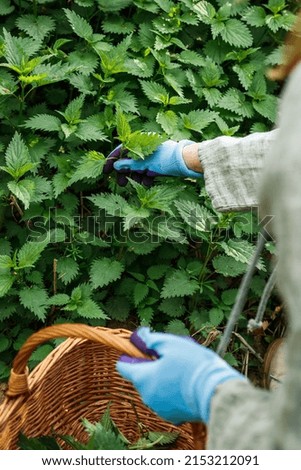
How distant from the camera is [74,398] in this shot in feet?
5.57

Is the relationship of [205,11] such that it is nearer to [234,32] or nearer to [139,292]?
[234,32]

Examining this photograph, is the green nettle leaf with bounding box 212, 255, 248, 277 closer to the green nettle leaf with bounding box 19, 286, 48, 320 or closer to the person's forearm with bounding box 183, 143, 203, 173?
the person's forearm with bounding box 183, 143, 203, 173

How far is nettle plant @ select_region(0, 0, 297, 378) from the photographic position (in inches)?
72.9

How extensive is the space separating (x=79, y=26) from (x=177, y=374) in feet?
4.46

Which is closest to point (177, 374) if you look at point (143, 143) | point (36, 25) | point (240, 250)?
point (143, 143)

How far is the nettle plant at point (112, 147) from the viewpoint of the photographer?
1.85 meters

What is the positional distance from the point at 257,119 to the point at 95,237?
0.75m

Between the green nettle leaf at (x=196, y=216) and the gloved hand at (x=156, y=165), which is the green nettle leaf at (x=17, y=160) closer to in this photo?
the gloved hand at (x=156, y=165)

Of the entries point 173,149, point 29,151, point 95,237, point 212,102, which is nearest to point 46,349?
point 95,237

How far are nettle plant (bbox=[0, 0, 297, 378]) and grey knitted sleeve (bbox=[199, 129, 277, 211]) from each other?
26cm

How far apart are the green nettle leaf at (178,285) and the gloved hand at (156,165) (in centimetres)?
36

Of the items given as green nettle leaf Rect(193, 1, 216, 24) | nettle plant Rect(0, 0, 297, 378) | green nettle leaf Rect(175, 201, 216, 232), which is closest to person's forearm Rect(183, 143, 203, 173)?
nettle plant Rect(0, 0, 297, 378)
